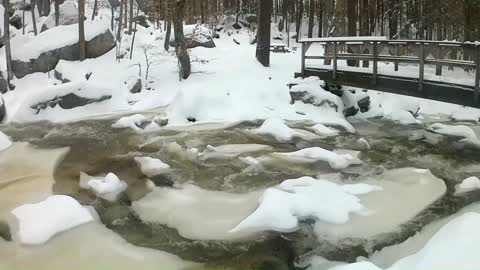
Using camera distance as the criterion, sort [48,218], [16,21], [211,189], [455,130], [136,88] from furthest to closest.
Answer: [16,21] < [136,88] < [455,130] < [211,189] < [48,218]

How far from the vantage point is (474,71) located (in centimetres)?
1036

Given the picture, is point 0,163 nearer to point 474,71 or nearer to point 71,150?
point 71,150

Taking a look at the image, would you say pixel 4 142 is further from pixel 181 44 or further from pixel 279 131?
pixel 181 44

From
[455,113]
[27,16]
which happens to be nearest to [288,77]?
[455,113]

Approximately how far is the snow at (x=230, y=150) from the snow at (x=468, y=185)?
398cm

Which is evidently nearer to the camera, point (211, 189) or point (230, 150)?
point (211, 189)

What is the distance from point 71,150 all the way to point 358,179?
6441 millimetres

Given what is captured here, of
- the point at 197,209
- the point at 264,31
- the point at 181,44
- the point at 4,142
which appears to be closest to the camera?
the point at 197,209

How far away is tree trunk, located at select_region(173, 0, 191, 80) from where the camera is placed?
16.3 metres

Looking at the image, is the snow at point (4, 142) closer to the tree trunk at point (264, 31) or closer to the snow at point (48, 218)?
the snow at point (48, 218)

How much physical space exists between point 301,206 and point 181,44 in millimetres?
11272

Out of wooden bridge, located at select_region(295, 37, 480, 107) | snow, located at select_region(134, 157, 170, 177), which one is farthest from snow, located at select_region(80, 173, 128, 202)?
wooden bridge, located at select_region(295, 37, 480, 107)

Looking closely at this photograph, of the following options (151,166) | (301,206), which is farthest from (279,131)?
(301,206)

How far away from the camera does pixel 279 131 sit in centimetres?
1152
